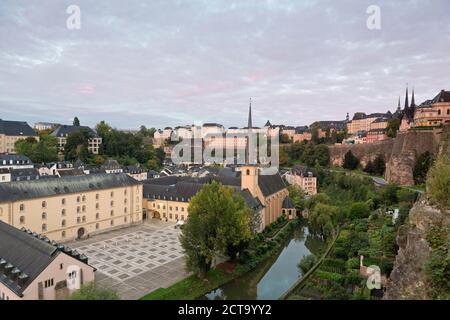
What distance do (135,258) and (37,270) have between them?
10464 millimetres

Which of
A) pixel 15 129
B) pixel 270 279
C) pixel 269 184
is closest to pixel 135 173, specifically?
pixel 269 184

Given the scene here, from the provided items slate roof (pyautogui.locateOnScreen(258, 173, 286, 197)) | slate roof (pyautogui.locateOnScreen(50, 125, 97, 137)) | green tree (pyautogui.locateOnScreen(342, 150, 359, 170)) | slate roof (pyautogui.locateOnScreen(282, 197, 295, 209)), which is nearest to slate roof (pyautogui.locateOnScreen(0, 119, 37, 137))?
slate roof (pyautogui.locateOnScreen(50, 125, 97, 137))

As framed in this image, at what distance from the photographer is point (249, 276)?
25.5 m

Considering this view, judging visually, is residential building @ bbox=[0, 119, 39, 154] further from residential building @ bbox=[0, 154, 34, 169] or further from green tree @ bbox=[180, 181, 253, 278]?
green tree @ bbox=[180, 181, 253, 278]

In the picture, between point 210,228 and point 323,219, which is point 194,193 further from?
point 323,219

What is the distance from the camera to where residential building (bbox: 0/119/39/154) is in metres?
71.3

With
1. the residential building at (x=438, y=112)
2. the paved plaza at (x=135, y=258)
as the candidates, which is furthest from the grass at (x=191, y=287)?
the residential building at (x=438, y=112)

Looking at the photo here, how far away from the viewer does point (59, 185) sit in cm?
3077

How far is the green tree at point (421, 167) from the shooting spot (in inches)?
1668

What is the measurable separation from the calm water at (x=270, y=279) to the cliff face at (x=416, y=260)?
10178 mm

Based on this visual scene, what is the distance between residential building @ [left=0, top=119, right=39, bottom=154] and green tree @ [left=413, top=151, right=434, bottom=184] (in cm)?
8169
